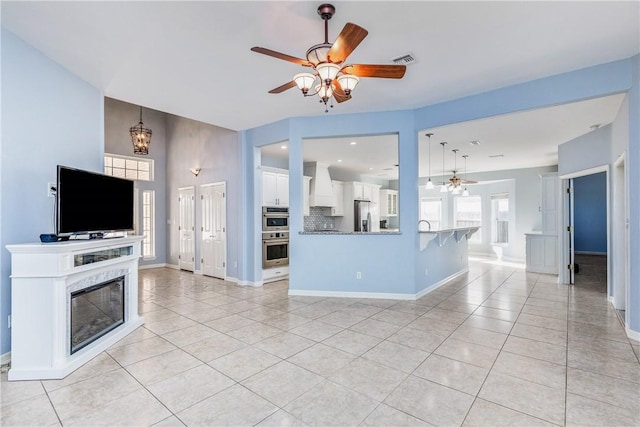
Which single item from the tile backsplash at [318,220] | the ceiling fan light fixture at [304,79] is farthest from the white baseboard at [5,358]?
the tile backsplash at [318,220]

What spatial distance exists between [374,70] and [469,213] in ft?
29.7

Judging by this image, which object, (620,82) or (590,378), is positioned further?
(620,82)

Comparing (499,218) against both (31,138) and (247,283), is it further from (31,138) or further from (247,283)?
(31,138)

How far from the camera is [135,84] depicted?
3.72 m

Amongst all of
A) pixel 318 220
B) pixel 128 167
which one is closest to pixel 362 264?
pixel 318 220

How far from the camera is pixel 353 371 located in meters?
2.53

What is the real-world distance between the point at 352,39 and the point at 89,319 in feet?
11.0

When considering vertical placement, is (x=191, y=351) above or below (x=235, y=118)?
below

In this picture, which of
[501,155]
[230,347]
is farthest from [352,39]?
[501,155]

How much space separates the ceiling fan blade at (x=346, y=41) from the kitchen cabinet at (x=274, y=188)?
407 centimetres

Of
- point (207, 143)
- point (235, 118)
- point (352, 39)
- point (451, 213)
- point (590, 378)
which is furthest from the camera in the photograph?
point (451, 213)

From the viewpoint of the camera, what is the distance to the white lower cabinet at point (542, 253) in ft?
22.1

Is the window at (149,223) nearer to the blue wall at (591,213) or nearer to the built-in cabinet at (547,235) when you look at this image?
the built-in cabinet at (547,235)

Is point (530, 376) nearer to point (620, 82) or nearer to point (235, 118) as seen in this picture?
point (620, 82)
